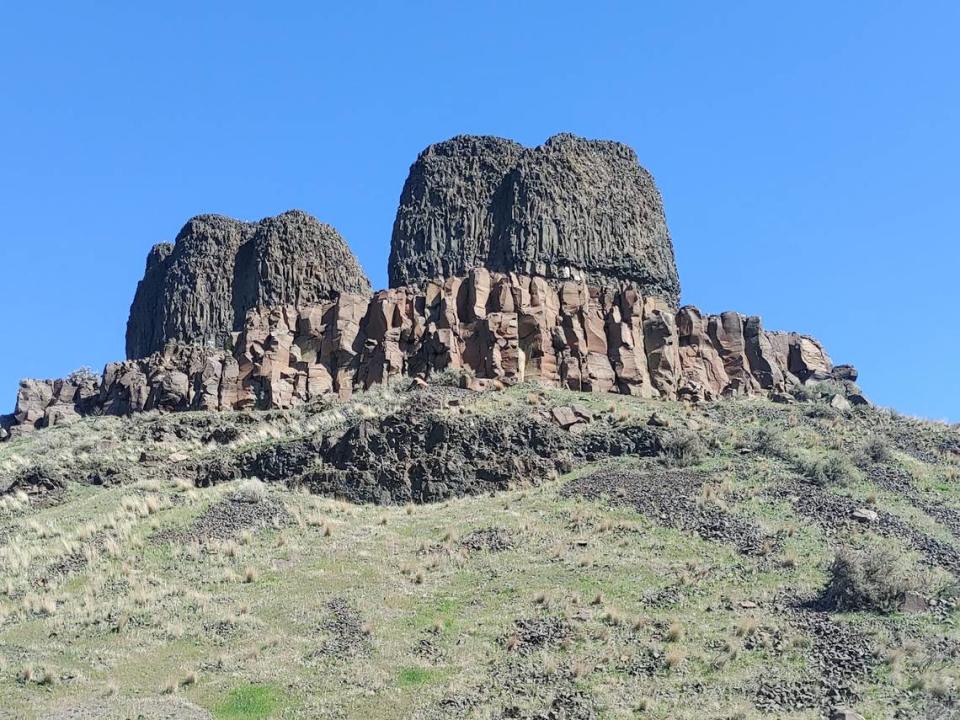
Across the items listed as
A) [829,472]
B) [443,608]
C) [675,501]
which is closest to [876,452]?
[829,472]

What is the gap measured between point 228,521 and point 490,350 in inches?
632

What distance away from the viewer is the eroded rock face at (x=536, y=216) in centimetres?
6488

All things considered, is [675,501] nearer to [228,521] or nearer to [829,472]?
[829,472]

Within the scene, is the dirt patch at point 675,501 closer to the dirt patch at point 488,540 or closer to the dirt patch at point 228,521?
the dirt patch at point 488,540

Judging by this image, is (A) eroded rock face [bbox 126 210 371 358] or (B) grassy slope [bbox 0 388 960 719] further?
(A) eroded rock face [bbox 126 210 371 358]

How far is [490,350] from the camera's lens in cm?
5516

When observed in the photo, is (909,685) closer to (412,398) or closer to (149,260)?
(412,398)

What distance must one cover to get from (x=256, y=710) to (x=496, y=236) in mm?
39298

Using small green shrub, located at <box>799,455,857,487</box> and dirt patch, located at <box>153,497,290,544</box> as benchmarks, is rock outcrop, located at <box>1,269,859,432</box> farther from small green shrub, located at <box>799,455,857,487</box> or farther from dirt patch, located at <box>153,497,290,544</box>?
dirt patch, located at <box>153,497,290,544</box>

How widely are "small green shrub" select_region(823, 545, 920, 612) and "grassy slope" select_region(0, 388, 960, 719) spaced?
0.43 m

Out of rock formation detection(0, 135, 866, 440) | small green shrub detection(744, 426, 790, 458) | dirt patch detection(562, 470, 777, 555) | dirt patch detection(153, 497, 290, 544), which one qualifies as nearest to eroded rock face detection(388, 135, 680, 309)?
rock formation detection(0, 135, 866, 440)

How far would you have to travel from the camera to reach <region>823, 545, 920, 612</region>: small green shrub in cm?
3341

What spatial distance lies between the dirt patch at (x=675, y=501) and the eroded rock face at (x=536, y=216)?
61.7 feet

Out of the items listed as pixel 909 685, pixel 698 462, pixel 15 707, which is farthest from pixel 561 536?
pixel 15 707
